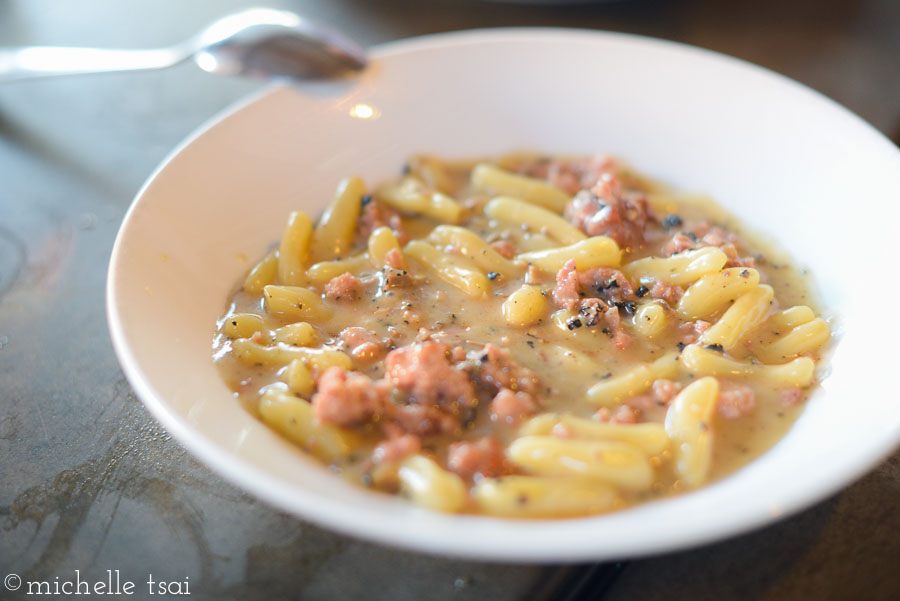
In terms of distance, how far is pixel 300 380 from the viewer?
6.72 ft

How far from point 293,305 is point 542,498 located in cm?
105

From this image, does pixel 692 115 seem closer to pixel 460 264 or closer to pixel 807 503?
pixel 460 264

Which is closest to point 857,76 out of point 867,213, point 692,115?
point 692,115

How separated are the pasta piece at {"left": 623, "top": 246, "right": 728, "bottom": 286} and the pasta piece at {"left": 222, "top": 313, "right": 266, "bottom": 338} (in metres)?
1.19

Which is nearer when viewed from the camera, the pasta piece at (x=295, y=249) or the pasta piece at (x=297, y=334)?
the pasta piece at (x=297, y=334)

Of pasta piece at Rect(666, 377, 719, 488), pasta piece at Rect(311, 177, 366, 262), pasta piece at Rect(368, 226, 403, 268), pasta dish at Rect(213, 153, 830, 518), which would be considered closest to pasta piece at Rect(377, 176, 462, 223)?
pasta dish at Rect(213, 153, 830, 518)

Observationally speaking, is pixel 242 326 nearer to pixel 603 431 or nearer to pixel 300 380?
pixel 300 380

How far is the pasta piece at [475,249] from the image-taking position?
8.29ft

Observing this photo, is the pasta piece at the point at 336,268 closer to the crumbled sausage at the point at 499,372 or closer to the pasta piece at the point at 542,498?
the crumbled sausage at the point at 499,372

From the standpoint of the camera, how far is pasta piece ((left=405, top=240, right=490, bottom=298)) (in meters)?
2.42

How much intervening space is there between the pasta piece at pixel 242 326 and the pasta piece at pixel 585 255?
0.92 meters

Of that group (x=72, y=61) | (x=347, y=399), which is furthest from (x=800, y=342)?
(x=72, y=61)

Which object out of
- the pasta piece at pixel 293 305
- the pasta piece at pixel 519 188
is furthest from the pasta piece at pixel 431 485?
the pasta piece at pixel 519 188

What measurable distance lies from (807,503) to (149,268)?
5.84ft
